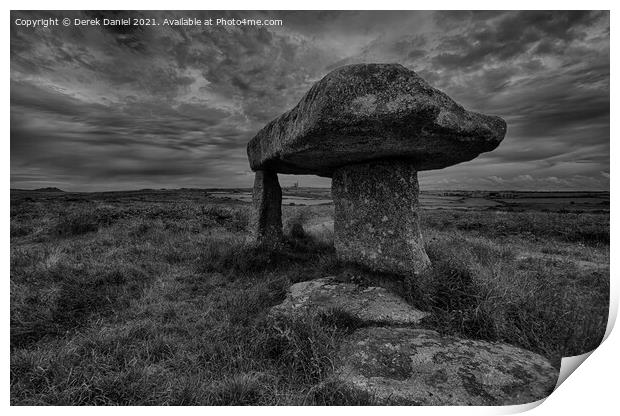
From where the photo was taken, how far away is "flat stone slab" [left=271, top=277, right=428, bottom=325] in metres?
3.75

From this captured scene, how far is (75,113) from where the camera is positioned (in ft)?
15.0

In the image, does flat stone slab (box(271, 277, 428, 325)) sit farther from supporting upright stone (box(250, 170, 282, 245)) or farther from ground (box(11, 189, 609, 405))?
supporting upright stone (box(250, 170, 282, 245))

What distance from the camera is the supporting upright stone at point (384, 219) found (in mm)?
4945

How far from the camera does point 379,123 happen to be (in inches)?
152

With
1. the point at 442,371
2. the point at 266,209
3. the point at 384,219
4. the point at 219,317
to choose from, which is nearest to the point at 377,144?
the point at 384,219

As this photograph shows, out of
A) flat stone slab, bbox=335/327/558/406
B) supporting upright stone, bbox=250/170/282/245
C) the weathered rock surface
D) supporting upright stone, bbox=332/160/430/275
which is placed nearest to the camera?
flat stone slab, bbox=335/327/558/406

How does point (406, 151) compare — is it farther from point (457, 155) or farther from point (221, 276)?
point (221, 276)

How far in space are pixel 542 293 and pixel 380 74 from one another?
3228mm

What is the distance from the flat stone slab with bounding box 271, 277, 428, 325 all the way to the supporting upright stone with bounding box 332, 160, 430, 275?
0.65 meters

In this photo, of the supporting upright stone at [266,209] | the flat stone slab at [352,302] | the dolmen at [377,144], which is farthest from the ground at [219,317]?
the dolmen at [377,144]

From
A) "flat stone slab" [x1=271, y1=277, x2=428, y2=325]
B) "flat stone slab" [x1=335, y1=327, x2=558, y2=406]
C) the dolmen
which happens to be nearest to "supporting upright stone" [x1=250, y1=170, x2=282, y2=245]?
the dolmen

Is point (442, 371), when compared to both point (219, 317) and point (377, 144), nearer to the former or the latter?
point (219, 317)

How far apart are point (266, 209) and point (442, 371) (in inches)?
193

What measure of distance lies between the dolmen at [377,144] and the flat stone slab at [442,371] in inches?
69.5
